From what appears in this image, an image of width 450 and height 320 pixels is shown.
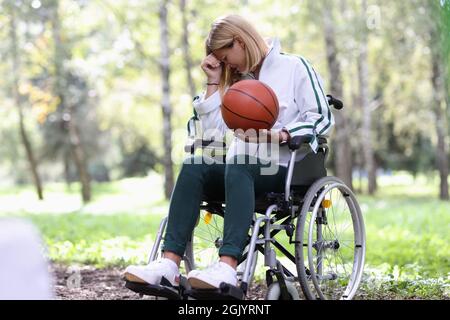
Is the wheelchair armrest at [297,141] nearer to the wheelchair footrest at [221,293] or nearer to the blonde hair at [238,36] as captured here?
the blonde hair at [238,36]

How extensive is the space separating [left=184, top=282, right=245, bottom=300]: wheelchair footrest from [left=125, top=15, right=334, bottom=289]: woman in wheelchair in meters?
0.04

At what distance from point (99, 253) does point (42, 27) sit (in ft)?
37.5

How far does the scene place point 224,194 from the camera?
3.09 meters

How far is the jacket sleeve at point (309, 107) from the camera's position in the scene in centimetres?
301

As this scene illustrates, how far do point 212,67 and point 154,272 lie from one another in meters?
0.98

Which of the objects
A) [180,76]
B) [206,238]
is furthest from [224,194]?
[180,76]

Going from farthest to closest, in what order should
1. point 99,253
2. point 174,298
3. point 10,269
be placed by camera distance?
1. point 99,253
2. point 174,298
3. point 10,269

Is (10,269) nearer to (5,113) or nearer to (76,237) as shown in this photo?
(76,237)

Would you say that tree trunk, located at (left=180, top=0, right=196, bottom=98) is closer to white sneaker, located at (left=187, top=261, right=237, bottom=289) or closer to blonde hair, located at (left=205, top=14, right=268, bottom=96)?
blonde hair, located at (left=205, top=14, right=268, bottom=96)

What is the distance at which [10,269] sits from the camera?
1.67 meters

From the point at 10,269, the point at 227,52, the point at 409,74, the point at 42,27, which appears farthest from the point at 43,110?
the point at 10,269

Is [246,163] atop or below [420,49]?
below

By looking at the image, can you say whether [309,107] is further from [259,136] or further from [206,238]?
[206,238]

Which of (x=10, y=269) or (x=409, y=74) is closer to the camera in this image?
(x=10, y=269)
